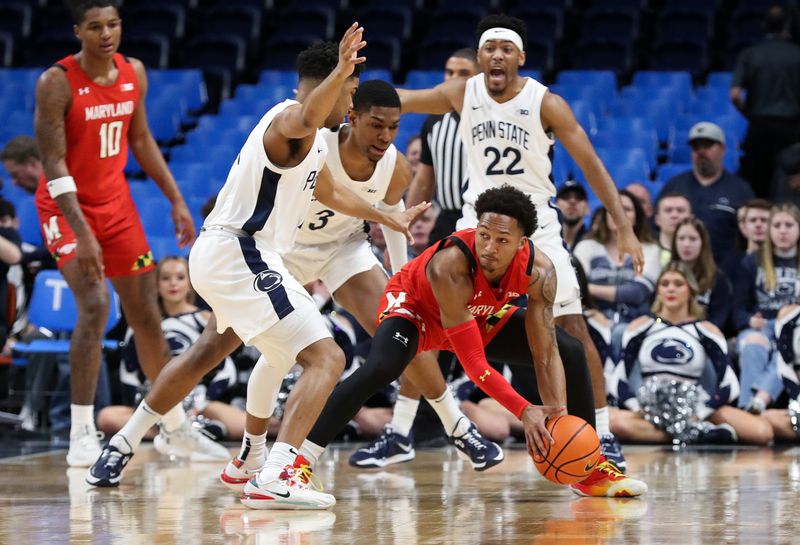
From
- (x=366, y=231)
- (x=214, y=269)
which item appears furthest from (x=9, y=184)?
(x=214, y=269)

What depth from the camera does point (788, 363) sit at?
27.0ft

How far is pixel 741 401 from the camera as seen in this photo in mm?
8422

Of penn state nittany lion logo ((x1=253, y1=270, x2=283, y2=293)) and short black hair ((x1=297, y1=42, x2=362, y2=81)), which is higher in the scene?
short black hair ((x1=297, y1=42, x2=362, y2=81))

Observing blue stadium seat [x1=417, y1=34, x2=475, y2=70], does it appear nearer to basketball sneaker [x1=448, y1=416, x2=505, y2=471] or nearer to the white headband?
the white headband

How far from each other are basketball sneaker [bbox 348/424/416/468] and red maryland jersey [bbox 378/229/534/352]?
122 cm

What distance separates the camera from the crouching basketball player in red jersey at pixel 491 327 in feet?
17.3

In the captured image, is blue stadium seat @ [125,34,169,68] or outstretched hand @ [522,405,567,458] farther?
blue stadium seat @ [125,34,169,68]

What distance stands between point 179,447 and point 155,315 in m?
0.73

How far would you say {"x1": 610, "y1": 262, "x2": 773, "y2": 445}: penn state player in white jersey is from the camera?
8.20 metres

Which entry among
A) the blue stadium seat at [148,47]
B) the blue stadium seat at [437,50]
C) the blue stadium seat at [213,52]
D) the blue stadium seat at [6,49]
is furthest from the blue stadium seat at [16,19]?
the blue stadium seat at [437,50]

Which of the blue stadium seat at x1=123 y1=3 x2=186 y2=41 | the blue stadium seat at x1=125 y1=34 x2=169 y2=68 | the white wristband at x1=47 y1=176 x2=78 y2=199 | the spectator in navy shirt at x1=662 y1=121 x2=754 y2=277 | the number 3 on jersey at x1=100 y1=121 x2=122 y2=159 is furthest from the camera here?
the blue stadium seat at x1=123 y1=3 x2=186 y2=41

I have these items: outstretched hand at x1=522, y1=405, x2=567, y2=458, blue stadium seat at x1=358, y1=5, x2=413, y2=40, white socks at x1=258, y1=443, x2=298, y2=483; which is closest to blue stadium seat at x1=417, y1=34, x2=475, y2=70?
blue stadium seat at x1=358, y1=5, x2=413, y2=40

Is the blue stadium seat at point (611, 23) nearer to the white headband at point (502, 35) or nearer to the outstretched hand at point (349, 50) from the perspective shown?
the white headband at point (502, 35)

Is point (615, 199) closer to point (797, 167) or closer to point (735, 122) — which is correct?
point (797, 167)
